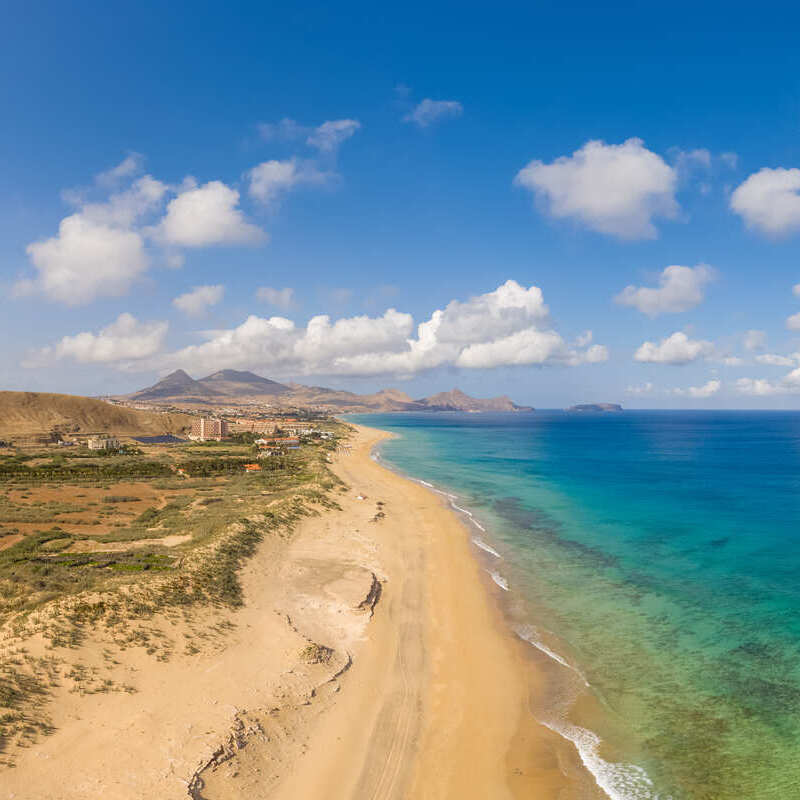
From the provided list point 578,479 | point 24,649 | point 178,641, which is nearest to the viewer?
point 24,649

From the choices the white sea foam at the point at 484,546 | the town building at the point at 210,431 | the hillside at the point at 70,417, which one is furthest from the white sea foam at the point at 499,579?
the hillside at the point at 70,417

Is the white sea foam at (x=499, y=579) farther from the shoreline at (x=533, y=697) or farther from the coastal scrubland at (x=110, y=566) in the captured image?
the coastal scrubland at (x=110, y=566)

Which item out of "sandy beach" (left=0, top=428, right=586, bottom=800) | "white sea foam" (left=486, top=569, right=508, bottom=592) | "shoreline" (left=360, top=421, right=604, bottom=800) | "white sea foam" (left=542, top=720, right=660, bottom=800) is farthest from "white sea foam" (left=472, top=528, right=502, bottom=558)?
"white sea foam" (left=542, top=720, right=660, bottom=800)

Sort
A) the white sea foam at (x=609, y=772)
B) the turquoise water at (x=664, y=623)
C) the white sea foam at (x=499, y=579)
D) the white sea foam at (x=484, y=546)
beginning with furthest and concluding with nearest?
the white sea foam at (x=484, y=546), the white sea foam at (x=499, y=579), the turquoise water at (x=664, y=623), the white sea foam at (x=609, y=772)

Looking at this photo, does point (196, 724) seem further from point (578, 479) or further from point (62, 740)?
point (578, 479)

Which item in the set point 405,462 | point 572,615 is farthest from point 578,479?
point 572,615

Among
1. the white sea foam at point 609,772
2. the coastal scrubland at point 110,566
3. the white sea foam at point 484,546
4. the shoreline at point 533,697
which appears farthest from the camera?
the white sea foam at point 484,546

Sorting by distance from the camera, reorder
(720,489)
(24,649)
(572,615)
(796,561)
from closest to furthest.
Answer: (24,649) → (572,615) → (796,561) → (720,489)

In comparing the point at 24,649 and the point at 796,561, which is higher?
the point at 24,649
